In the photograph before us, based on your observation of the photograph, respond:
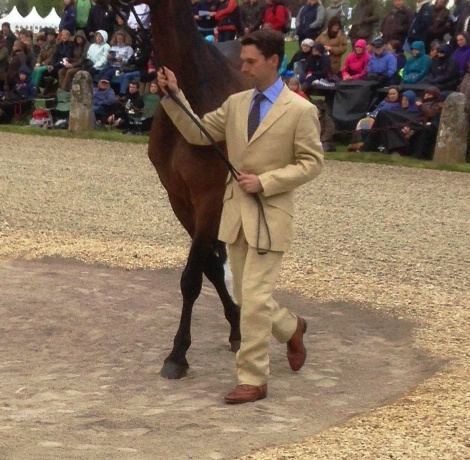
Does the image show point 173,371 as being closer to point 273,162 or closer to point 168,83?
point 273,162

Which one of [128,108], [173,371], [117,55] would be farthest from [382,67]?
[173,371]

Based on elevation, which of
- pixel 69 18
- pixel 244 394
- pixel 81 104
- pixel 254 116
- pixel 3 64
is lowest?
pixel 244 394

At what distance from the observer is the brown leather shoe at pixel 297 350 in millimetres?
5914

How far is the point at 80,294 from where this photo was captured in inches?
302

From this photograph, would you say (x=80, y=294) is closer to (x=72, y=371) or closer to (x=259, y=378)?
(x=72, y=371)

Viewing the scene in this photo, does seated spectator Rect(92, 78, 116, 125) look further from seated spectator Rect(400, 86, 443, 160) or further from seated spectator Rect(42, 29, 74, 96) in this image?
seated spectator Rect(400, 86, 443, 160)

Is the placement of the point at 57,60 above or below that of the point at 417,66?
below

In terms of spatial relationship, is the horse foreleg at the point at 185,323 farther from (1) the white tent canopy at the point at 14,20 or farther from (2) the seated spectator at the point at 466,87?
(1) the white tent canopy at the point at 14,20

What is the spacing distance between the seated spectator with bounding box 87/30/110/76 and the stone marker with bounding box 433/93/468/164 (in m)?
6.30

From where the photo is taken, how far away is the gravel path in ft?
15.7

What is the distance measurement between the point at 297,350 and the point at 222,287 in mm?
857

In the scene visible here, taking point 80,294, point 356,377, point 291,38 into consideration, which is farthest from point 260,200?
point 291,38

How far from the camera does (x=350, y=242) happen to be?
9.66 meters

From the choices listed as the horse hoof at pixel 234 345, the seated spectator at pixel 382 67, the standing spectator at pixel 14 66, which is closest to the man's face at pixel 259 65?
the horse hoof at pixel 234 345
